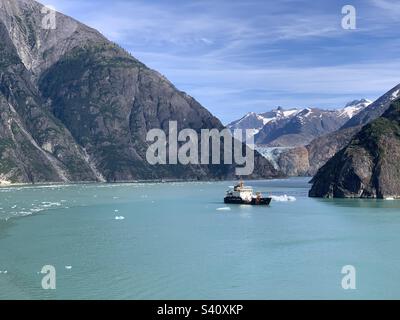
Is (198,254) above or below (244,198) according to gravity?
below

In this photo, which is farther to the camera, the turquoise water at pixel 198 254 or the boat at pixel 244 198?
the boat at pixel 244 198

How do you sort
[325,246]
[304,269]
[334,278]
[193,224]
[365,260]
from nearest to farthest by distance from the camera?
[334,278] < [304,269] < [365,260] < [325,246] < [193,224]

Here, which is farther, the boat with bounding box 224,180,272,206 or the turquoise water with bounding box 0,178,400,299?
the boat with bounding box 224,180,272,206

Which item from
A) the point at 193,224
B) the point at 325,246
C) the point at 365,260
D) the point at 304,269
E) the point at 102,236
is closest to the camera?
the point at 304,269

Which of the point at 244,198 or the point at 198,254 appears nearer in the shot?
the point at 198,254
